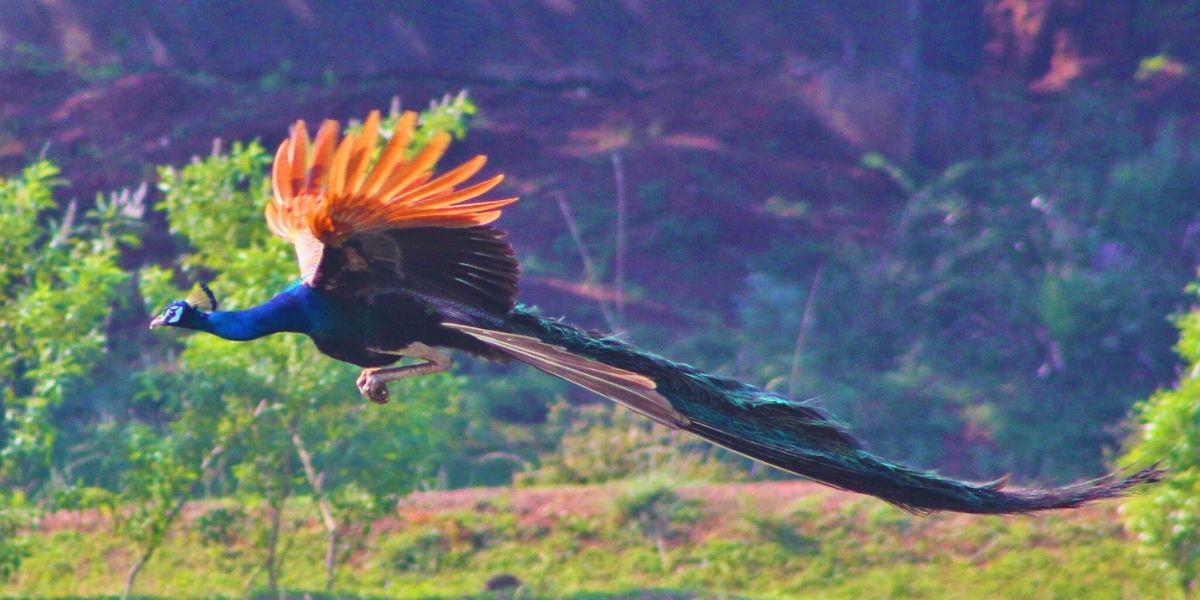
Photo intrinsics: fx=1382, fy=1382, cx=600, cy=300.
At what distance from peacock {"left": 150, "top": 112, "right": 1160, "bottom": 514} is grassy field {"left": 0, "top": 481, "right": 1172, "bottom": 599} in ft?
13.2

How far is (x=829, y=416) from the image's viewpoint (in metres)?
4.51

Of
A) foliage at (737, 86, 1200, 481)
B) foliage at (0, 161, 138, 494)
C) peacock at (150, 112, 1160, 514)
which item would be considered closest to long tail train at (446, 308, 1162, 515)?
peacock at (150, 112, 1160, 514)

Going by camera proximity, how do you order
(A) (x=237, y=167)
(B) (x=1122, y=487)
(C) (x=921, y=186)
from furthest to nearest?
(C) (x=921, y=186) → (A) (x=237, y=167) → (B) (x=1122, y=487)

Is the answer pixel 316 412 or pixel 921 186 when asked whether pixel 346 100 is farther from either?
pixel 316 412

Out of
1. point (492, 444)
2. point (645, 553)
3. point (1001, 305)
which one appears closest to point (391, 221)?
point (645, 553)

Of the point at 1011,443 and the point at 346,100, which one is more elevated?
the point at 346,100

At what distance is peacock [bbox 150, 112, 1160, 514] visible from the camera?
399 centimetres

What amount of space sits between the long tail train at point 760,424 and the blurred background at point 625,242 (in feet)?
10.3

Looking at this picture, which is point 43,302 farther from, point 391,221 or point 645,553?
point 645,553

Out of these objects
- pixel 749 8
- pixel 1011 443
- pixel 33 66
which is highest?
pixel 749 8

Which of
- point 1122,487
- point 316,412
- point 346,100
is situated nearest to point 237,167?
point 316,412

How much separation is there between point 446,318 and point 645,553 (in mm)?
4868

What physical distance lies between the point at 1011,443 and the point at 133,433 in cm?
775

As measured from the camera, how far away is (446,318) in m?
4.58
